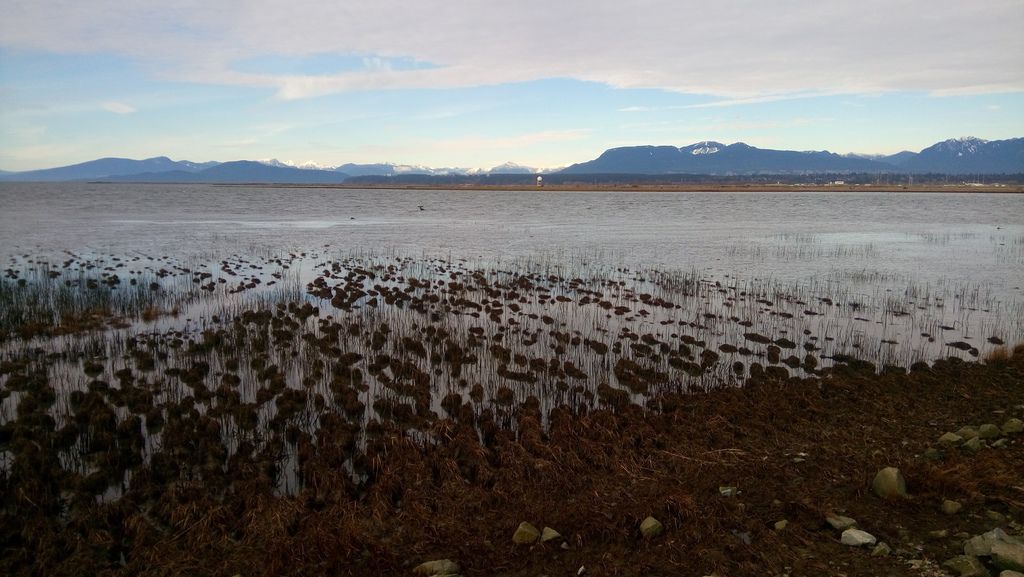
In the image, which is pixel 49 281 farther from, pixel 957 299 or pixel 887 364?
pixel 957 299

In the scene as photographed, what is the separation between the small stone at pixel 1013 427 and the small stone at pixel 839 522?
409 cm

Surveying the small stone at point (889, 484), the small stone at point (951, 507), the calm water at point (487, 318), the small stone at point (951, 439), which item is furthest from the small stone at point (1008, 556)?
the calm water at point (487, 318)

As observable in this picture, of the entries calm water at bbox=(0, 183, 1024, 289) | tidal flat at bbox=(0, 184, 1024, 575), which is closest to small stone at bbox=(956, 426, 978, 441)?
tidal flat at bbox=(0, 184, 1024, 575)

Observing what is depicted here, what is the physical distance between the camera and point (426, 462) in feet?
28.8

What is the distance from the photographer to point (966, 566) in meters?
5.29

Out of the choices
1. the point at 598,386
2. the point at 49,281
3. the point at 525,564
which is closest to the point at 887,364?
the point at 598,386

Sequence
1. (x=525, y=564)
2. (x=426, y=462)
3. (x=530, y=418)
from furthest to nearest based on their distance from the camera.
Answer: (x=530, y=418) < (x=426, y=462) < (x=525, y=564)

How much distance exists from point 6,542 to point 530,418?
6778 mm

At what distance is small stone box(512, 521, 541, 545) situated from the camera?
6598mm

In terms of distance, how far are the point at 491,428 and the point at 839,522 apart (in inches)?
206

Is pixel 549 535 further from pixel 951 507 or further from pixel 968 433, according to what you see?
pixel 968 433

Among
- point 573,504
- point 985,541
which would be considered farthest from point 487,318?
point 985,541

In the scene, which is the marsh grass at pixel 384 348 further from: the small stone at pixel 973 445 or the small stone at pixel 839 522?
the small stone at pixel 839 522

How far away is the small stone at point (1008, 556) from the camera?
5.06 metres
